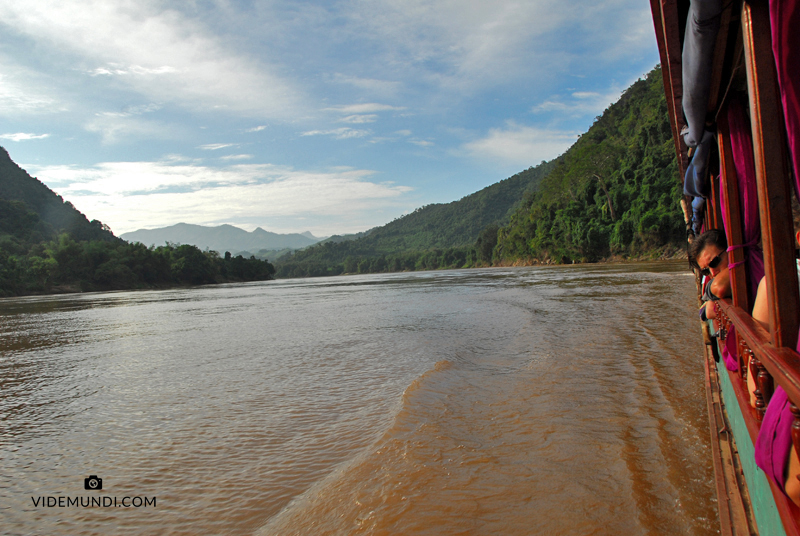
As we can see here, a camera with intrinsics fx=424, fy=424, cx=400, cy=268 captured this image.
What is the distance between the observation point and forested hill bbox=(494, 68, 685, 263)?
4934 centimetres

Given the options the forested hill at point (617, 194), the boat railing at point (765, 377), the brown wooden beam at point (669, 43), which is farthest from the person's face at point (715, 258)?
the forested hill at point (617, 194)

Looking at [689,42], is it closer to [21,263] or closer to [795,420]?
[795,420]

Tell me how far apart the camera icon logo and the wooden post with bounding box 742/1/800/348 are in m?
4.72

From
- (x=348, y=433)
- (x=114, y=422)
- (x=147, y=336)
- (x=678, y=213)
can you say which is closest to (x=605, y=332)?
(x=348, y=433)

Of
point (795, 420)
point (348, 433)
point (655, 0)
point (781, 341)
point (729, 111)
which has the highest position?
point (655, 0)

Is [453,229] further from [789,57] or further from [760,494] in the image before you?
[789,57]

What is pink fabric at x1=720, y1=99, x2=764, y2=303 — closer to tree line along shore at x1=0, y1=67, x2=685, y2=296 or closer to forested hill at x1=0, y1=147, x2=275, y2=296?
tree line along shore at x1=0, y1=67, x2=685, y2=296

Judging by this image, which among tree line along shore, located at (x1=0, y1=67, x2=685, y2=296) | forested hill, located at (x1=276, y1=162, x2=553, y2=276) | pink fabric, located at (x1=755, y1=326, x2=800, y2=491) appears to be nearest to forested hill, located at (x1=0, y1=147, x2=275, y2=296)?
tree line along shore, located at (x1=0, y1=67, x2=685, y2=296)

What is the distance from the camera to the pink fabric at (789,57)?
117 cm

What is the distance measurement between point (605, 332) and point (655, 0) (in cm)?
762

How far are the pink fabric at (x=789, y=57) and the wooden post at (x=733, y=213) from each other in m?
1.63

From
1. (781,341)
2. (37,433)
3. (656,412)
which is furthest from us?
(37,433)

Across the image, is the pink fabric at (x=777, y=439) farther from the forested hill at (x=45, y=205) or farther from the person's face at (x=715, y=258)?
the forested hill at (x=45, y=205)

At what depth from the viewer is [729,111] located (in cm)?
243
